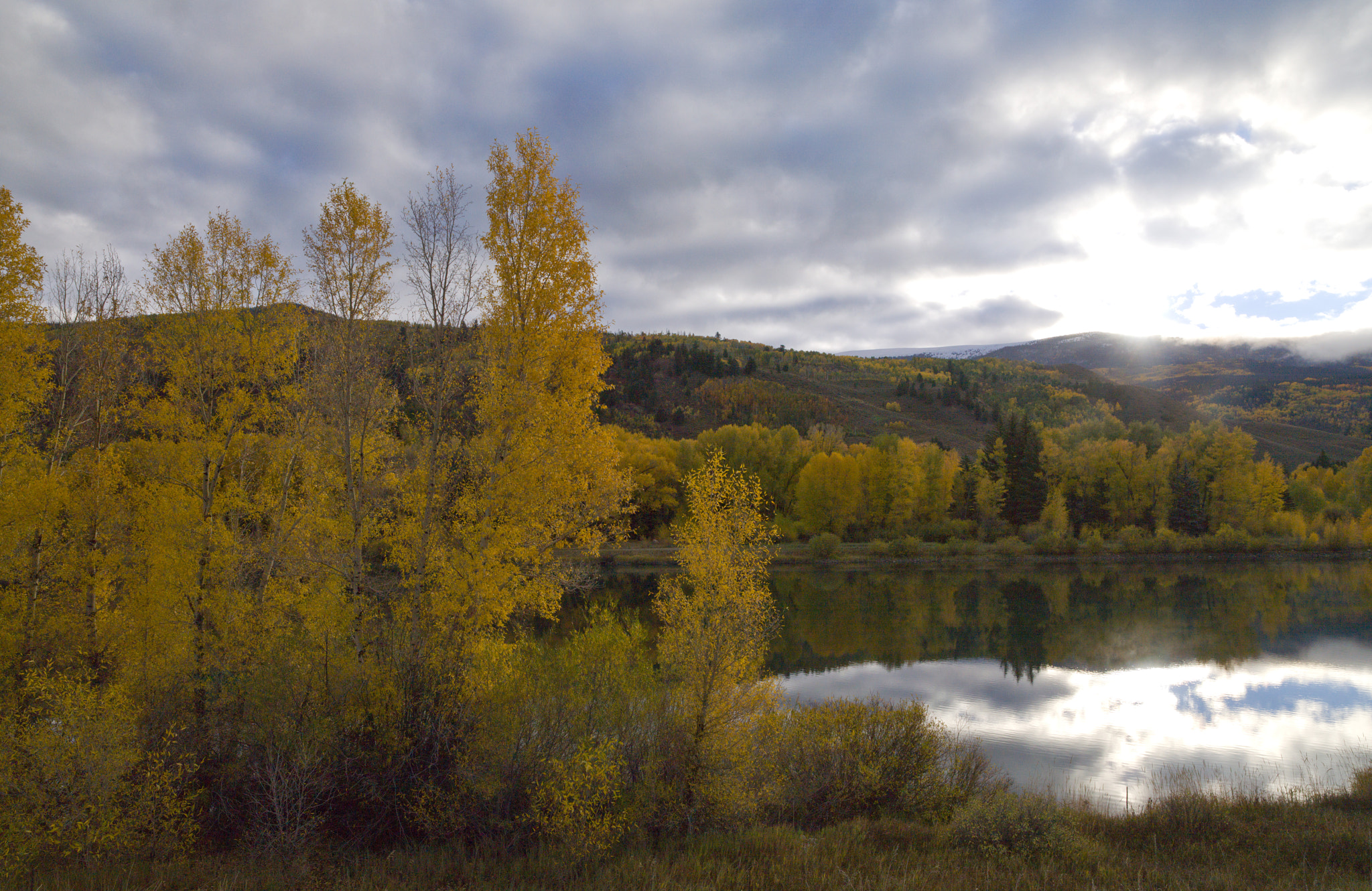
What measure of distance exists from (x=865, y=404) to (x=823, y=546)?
338 ft

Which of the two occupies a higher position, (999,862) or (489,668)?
(489,668)

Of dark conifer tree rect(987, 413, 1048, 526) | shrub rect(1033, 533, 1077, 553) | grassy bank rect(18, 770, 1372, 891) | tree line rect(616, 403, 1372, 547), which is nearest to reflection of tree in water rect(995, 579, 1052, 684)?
shrub rect(1033, 533, 1077, 553)

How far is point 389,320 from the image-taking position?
1496 centimetres

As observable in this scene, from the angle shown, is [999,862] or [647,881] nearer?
[647,881]

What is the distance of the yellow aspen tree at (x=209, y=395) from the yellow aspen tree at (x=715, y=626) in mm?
9875

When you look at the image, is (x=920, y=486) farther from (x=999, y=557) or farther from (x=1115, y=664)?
(x=1115, y=664)

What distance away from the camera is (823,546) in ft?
192

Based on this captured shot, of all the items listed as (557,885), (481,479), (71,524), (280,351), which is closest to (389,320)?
(280,351)

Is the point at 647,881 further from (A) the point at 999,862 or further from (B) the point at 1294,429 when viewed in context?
(B) the point at 1294,429

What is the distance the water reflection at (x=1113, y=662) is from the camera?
2048 centimetres

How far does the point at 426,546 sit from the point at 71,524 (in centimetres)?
1002

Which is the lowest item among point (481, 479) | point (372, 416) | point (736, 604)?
point (736, 604)

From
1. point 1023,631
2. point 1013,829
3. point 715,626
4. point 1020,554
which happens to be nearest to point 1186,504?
point 1020,554

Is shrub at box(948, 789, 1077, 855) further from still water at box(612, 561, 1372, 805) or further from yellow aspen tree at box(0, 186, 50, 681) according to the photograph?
yellow aspen tree at box(0, 186, 50, 681)
